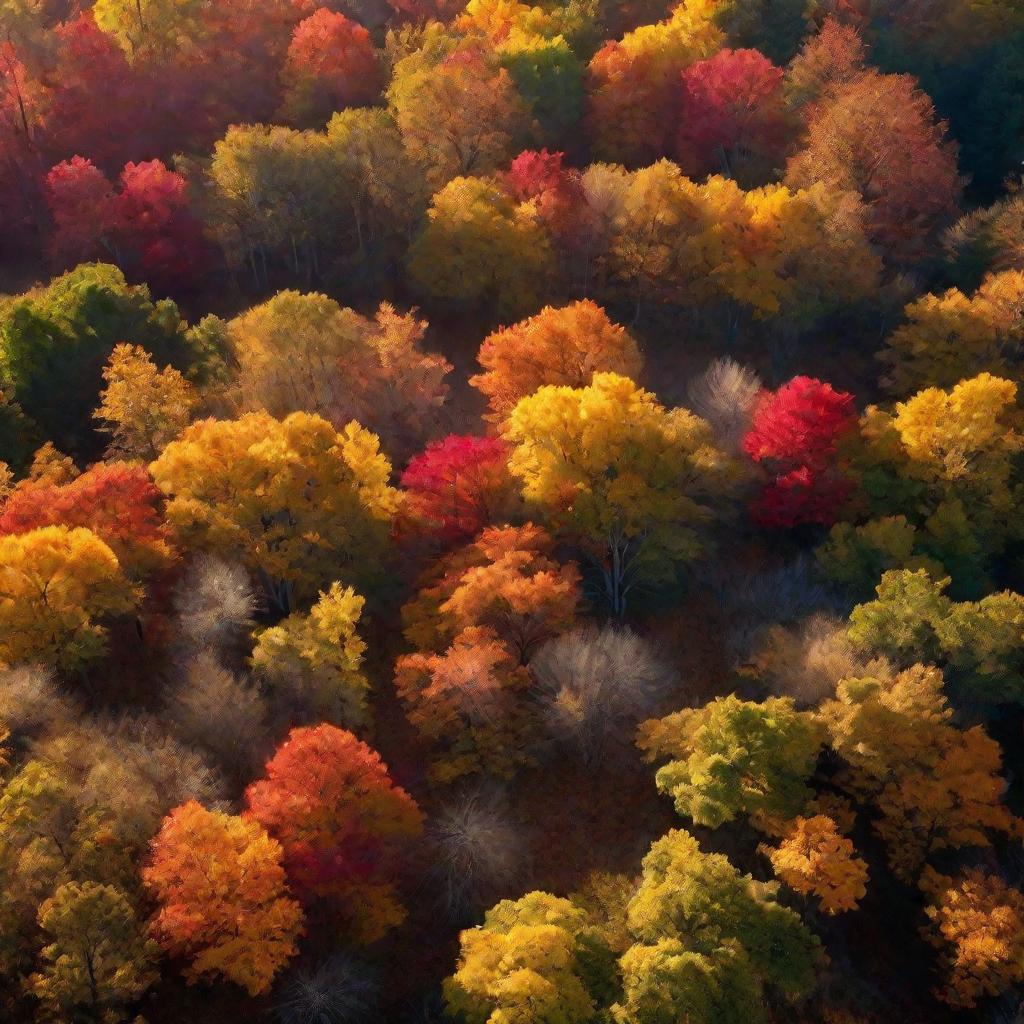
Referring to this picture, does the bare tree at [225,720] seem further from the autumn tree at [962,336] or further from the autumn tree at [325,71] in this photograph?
the autumn tree at [325,71]

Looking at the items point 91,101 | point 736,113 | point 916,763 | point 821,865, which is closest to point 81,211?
point 91,101

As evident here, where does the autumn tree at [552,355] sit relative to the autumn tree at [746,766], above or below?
above

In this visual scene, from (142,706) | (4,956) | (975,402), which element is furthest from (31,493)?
(975,402)

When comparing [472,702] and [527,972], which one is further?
[472,702]

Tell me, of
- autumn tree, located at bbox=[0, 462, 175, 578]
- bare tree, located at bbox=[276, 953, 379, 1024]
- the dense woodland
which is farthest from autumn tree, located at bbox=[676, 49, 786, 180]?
bare tree, located at bbox=[276, 953, 379, 1024]

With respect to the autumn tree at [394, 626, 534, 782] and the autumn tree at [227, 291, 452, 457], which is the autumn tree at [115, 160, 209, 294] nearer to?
the autumn tree at [227, 291, 452, 457]

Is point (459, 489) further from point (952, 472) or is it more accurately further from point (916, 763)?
point (952, 472)

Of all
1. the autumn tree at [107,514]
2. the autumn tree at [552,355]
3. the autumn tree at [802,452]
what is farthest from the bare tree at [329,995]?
the autumn tree at [802,452]
